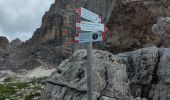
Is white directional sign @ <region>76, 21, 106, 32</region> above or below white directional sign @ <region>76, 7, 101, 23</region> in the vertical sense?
below

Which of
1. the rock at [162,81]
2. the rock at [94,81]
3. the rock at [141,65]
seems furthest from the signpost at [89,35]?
the rock at [141,65]

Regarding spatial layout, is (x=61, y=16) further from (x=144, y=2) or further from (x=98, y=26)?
(x=98, y=26)

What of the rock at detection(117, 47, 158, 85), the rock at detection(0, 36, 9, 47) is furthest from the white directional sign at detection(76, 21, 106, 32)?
the rock at detection(0, 36, 9, 47)

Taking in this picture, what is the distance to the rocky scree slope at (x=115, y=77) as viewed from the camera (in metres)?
18.0

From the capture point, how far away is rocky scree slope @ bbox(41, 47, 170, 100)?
59.2 feet

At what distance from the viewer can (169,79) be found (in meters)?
20.6

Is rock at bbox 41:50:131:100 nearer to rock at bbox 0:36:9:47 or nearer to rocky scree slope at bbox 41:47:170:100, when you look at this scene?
rocky scree slope at bbox 41:47:170:100

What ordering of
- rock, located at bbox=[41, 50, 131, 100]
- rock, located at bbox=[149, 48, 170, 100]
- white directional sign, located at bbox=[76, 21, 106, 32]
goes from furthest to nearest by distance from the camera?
1. rock, located at bbox=[149, 48, 170, 100]
2. rock, located at bbox=[41, 50, 131, 100]
3. white directional sign, located at bbox=[76, 21, 106, 32]

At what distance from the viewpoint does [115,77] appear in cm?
1866

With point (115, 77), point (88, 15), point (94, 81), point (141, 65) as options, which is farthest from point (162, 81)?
point (88, 15)

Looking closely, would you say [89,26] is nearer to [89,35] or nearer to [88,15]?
[89,35]

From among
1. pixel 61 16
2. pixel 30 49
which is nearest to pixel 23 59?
pixel 30 49

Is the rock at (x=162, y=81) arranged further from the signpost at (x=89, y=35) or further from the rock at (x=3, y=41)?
the rock at (x=3, y=41)

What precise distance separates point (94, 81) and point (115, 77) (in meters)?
1.07
